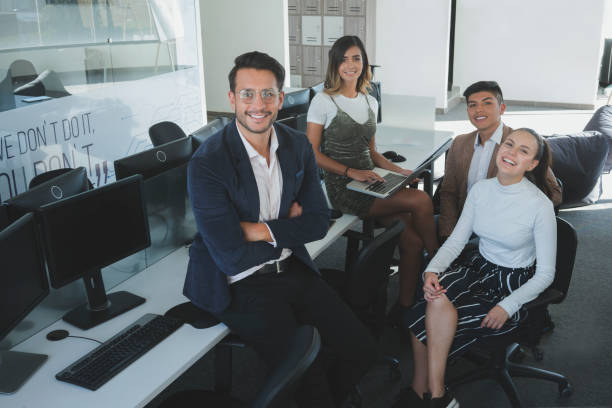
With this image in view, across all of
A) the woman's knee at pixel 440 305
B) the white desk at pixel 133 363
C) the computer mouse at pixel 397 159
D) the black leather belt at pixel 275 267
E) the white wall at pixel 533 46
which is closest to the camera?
the white desk at pixel 133 363

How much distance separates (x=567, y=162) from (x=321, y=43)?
4.52 metres

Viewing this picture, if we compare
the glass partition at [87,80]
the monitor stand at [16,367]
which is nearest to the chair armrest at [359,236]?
the monitor stand at [16,367]

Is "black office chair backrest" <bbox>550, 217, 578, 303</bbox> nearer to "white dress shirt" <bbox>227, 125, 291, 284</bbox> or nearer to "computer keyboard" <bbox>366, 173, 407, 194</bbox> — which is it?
"computer keyboard" <bbox>366, 173, 407, 194</bbox>

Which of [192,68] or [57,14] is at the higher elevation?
[57,14]

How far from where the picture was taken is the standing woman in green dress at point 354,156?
10.7ft

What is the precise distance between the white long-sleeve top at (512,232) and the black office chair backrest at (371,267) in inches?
13.2

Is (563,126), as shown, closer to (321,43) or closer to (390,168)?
(321,43)

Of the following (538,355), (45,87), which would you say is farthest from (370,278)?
(45,87)

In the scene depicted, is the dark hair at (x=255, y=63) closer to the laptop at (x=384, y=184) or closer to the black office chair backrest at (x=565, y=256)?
the laptop at (x=384, y=184)

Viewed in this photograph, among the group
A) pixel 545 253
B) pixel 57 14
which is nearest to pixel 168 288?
pixel 545 253

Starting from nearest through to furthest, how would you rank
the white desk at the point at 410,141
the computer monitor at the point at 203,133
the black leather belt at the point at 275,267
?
the black leather belt at the point at 275,267 → the computer monitor at the point at 203,133 → the white desk at the point at 410,141

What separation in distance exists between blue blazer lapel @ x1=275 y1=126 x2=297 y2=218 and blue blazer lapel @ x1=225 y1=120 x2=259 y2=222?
0.46 ft

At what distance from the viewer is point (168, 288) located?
2441 millimetres

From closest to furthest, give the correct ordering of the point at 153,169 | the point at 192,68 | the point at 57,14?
the point at 153,169 → the point at 57,14 → the point at 192,68
